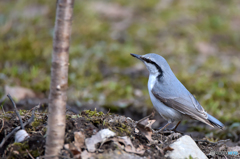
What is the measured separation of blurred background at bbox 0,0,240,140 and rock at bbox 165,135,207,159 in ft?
5.87

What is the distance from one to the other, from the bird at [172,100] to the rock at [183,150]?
0.82m

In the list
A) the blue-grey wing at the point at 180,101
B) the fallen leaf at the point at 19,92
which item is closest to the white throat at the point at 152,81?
the blue-grey wing at the point at 180,101

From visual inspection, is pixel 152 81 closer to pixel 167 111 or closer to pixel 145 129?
pixel 167 111

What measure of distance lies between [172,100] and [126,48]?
357 centimetres

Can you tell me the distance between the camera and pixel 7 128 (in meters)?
3.03

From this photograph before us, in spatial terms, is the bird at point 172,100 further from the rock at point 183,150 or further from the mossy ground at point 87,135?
the rock at point 183,150

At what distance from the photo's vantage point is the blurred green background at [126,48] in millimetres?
6023

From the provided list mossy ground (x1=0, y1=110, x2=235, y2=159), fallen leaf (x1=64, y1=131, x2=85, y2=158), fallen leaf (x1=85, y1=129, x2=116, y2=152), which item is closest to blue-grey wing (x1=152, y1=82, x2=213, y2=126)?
mossy ground (x1=0, y1=110, x2=235, y2=159)

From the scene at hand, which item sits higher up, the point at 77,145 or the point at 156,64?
the point at 156,64

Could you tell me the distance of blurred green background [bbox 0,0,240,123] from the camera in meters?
6.02

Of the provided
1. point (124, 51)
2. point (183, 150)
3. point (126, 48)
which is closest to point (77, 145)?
point (183, 150)

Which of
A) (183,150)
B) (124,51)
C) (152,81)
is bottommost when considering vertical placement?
(183,150)

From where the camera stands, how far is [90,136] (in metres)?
2.95

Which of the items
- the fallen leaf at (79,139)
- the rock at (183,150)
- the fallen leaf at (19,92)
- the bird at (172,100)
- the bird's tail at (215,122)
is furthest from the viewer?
the fallen leaf at (19,92)
